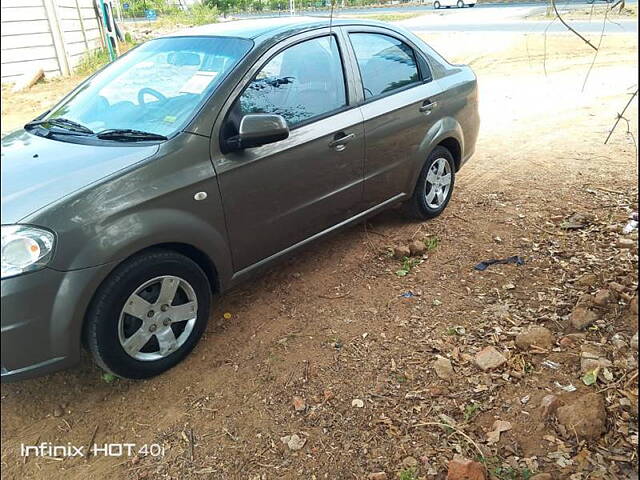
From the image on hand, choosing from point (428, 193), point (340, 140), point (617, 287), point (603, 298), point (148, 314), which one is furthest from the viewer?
point (428, 193)

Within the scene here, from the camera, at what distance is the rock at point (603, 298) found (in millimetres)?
3188

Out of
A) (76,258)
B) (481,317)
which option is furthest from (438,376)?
(76,258)

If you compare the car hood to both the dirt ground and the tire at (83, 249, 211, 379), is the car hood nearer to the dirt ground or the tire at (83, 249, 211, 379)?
the tire at (83, 249, 211, 379)

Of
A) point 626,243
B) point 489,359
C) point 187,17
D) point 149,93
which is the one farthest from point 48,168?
point 187,17

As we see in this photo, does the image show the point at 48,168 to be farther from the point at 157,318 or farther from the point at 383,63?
the point at 383,63

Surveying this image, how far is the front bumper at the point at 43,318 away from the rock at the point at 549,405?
2.18 m

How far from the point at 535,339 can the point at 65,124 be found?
307 centimetres

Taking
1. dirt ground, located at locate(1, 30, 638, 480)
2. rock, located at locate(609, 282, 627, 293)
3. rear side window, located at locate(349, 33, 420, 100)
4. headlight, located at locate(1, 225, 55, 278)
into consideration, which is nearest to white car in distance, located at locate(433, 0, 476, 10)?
dirt ground, located at locate(1, 30, 638, 480)

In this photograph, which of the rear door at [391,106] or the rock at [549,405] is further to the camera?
the rear door at [391,106]

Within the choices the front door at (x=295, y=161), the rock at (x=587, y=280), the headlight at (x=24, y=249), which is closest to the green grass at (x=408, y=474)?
the front door at (x=295, y=161)

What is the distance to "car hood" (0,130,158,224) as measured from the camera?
7.91ft

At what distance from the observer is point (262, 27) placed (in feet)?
11.8

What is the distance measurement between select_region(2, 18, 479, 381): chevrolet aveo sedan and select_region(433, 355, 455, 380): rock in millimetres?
1218

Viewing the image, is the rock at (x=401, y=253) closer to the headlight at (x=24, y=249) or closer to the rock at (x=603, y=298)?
→ the rock at (x=603, y=298)
